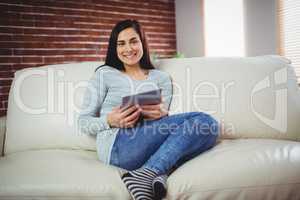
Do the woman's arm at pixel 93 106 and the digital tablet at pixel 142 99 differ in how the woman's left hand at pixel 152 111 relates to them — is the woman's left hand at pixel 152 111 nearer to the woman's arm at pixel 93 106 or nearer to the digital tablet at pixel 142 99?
the digital tablet at pixel 142 99

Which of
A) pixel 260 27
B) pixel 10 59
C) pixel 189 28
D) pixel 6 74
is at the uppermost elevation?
pixel 189 28

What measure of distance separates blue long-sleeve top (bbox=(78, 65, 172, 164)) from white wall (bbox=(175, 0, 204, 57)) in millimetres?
2898

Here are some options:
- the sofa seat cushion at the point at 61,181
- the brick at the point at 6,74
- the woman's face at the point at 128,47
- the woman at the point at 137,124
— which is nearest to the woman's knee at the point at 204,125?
the woman at the point at 137,124

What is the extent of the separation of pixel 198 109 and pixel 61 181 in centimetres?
81

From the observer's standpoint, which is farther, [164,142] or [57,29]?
[57,29]

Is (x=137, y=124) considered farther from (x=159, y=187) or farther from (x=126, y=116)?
(x=159, y=187)

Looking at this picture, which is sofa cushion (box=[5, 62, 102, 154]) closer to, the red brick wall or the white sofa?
the white sofa

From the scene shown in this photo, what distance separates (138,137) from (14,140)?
0.71m

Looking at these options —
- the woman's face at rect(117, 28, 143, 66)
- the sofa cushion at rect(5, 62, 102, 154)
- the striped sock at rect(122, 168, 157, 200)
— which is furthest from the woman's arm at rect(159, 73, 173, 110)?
the striped sock at rect(122, 168, 157, 200)

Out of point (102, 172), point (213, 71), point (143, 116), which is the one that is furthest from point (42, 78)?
point (213, 71)

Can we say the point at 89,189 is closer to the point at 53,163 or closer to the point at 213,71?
the point at 53,163

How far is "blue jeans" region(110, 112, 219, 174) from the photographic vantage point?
135 centimetres

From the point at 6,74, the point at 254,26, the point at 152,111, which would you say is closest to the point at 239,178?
the point at 152,111

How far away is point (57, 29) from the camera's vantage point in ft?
12.4
